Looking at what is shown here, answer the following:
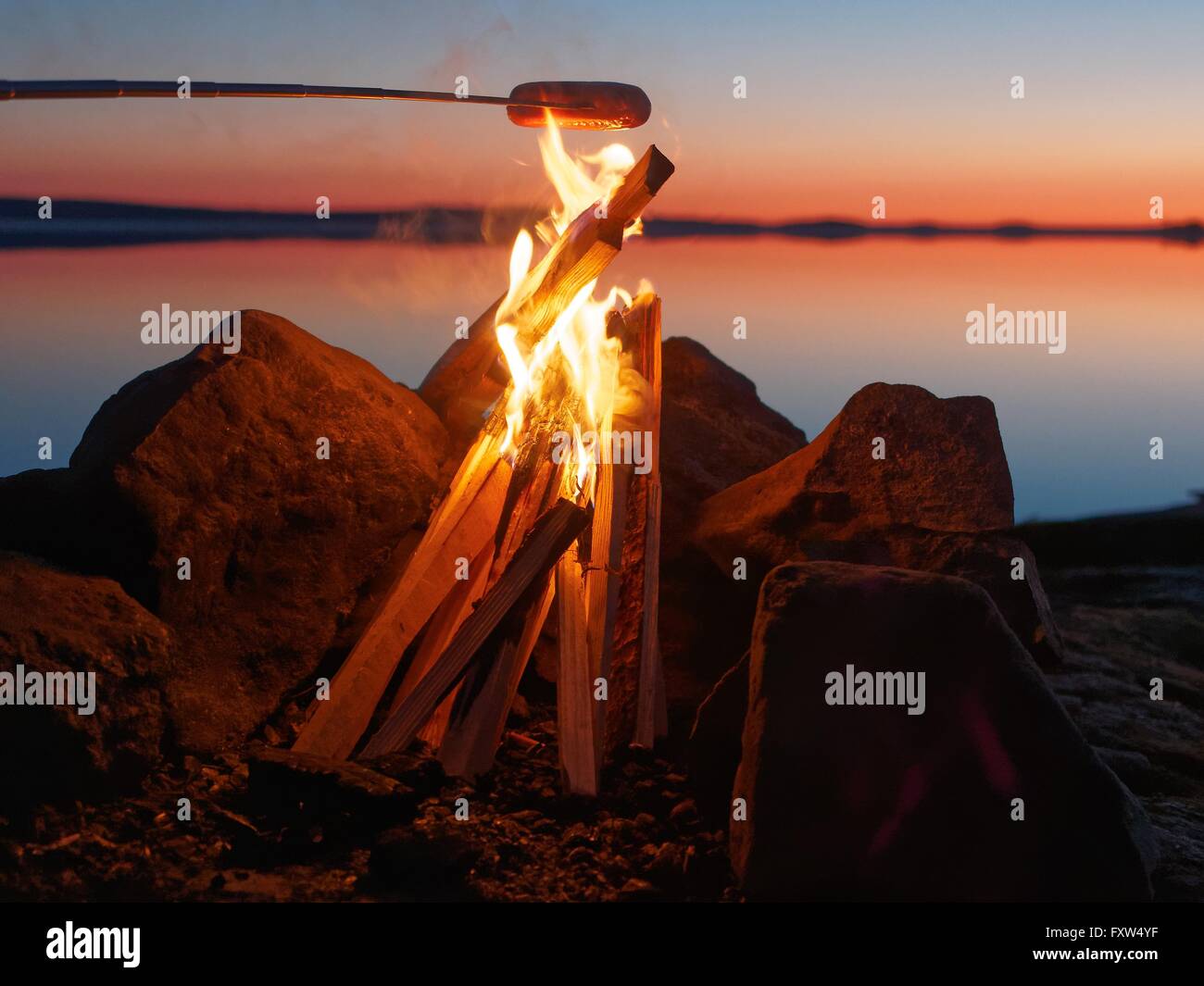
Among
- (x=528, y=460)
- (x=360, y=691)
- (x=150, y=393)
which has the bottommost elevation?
(x=360, y=691)

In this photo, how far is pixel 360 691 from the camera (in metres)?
3.90

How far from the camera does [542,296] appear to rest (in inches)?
188

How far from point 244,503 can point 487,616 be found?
113 centimetres

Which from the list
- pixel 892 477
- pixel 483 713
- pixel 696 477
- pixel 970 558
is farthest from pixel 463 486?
pixel 970 558

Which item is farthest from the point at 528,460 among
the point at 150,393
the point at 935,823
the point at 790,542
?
the point at 935,823

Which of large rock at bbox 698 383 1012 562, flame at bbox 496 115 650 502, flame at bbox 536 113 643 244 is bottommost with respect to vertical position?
large rock at bbox 698 383 1012 562

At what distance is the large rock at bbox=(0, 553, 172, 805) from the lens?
3.38 metres

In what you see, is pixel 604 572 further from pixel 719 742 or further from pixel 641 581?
pixel 719 742

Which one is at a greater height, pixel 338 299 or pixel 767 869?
pixel 338 299

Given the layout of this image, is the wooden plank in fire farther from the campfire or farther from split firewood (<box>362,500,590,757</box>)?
split firewood (<box>362,500,590,757</box>)

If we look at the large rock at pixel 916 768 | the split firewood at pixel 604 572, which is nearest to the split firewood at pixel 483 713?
the split firewood at pixel 604 572

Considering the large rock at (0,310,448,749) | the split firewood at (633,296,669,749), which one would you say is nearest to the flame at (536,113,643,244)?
the split firewood at (633,296,669,749)

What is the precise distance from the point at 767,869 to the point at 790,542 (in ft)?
5.52

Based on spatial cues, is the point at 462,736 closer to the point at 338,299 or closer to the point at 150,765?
the point at 150,765
